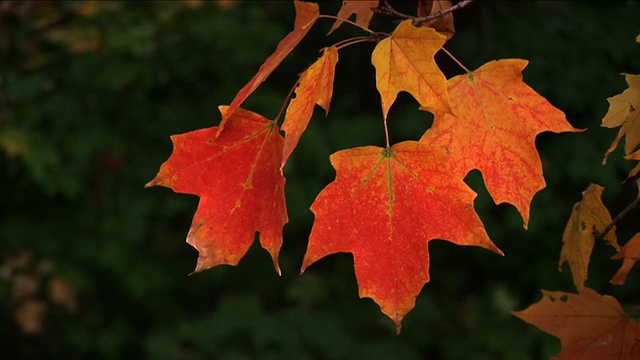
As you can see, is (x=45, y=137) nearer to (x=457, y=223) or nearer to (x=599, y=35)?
(x=599, y=35)

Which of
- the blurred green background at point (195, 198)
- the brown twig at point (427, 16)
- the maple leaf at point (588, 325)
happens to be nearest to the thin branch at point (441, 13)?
the brown twig at point (427, 16)

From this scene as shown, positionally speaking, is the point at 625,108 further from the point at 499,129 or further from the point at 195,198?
the point at 195,198

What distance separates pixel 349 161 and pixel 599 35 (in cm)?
175

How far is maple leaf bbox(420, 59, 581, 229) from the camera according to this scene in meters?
1.02

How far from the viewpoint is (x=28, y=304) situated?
3.47 m

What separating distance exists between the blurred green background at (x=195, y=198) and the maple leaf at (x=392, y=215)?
131cm

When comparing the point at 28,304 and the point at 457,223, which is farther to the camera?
the point at 28,304

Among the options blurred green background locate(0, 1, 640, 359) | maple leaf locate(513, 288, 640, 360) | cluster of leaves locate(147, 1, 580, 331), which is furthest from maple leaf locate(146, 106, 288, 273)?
blurred green background locate(0, 1, 640, 359)

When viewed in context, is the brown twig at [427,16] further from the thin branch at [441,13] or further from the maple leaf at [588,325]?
the maple leaf at [588,325]

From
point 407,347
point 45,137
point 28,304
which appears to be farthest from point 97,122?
point 407,347

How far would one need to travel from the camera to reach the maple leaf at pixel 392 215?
95 cm

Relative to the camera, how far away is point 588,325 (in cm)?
112

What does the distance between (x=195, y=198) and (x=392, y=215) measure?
235 cm

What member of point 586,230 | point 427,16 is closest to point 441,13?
point 427,16
